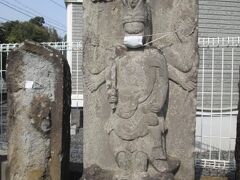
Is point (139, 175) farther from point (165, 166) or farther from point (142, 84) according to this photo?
point (142, 84)

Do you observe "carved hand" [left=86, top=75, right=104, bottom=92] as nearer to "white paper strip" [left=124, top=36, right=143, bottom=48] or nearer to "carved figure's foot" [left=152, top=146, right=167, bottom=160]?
"white paper strip" [left=124, top=36, right=143, bottom=48]

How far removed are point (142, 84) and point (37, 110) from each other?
126cm

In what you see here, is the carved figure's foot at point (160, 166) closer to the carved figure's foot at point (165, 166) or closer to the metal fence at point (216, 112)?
the carved figure's foot at point (165, 166)

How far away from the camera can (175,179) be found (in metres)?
4.16

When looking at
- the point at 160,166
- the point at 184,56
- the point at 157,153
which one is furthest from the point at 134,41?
the point at 160,166

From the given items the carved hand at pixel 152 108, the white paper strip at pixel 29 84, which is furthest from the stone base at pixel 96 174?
the white paper strip at pixel 29 84

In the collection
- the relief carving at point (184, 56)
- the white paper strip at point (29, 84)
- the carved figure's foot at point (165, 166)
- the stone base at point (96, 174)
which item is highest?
the relief carving at point (184, 56)

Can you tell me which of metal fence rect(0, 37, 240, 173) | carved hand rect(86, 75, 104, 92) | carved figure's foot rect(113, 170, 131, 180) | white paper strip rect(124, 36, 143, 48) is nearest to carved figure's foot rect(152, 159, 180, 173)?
carved figure's foot rect(113, 170, 131, 180)

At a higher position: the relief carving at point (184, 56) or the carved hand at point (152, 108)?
the relief carving at point (184, 56)

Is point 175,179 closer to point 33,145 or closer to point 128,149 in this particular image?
point 128,149

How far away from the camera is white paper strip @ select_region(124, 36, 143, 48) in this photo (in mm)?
3924

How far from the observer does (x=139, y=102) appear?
3.99m

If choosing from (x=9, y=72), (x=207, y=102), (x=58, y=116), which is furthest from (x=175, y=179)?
(x=207, y=102)

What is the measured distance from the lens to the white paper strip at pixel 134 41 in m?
3.92
